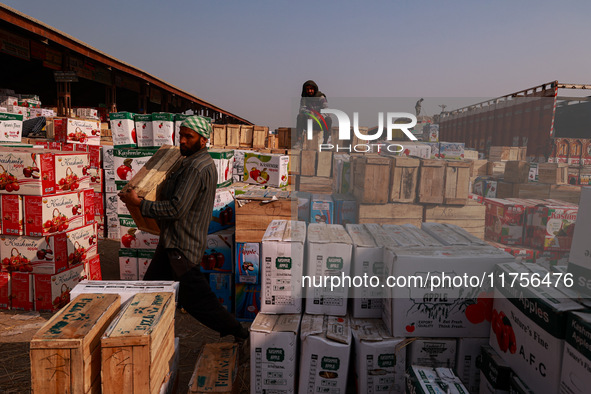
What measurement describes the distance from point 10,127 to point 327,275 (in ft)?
22.6

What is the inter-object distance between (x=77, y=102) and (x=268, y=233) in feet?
86.7

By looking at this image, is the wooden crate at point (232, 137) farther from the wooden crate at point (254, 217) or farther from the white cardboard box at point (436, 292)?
the white cardboard box at point (436, 292)

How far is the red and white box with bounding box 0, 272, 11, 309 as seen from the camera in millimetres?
A: 4750

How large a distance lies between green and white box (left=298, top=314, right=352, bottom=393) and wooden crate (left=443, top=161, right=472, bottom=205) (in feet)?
10.3

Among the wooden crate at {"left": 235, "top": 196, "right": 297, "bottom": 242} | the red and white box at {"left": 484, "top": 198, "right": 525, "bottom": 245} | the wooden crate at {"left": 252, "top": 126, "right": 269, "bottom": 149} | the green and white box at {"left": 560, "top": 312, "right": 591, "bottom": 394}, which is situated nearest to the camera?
the green and white box at {"left": 560, "top": 312, "right": 591, "bottom": 394}

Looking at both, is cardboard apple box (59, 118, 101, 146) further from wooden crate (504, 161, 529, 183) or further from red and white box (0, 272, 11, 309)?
wooden crate (504, 161, 529, 183)

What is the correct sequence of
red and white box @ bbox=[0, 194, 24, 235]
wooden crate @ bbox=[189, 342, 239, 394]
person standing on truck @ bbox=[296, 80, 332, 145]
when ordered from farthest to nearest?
person standing on truck @ bbox=[296, 80, 332, 145] → red and white box @ bbox=[0, 194, 24, 235] → wooden crate @ bbox=[189, 342, 239, 394]

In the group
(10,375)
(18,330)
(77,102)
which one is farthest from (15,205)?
(77,102)

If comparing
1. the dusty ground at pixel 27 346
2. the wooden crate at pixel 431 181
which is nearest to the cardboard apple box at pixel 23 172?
the dusty ground at pixel 27 346

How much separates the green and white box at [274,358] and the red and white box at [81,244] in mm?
3320

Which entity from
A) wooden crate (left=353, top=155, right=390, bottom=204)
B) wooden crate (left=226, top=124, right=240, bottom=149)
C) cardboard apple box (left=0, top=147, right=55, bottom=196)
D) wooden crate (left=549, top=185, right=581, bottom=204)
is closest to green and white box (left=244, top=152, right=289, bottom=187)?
wooden crate (left=353, top=155, right=390, bottom=204)

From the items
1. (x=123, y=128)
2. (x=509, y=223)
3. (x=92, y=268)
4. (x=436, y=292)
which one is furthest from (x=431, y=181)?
(x=123, y=128)

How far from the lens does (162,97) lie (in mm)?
21922

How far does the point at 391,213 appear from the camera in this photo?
531 centimetres
